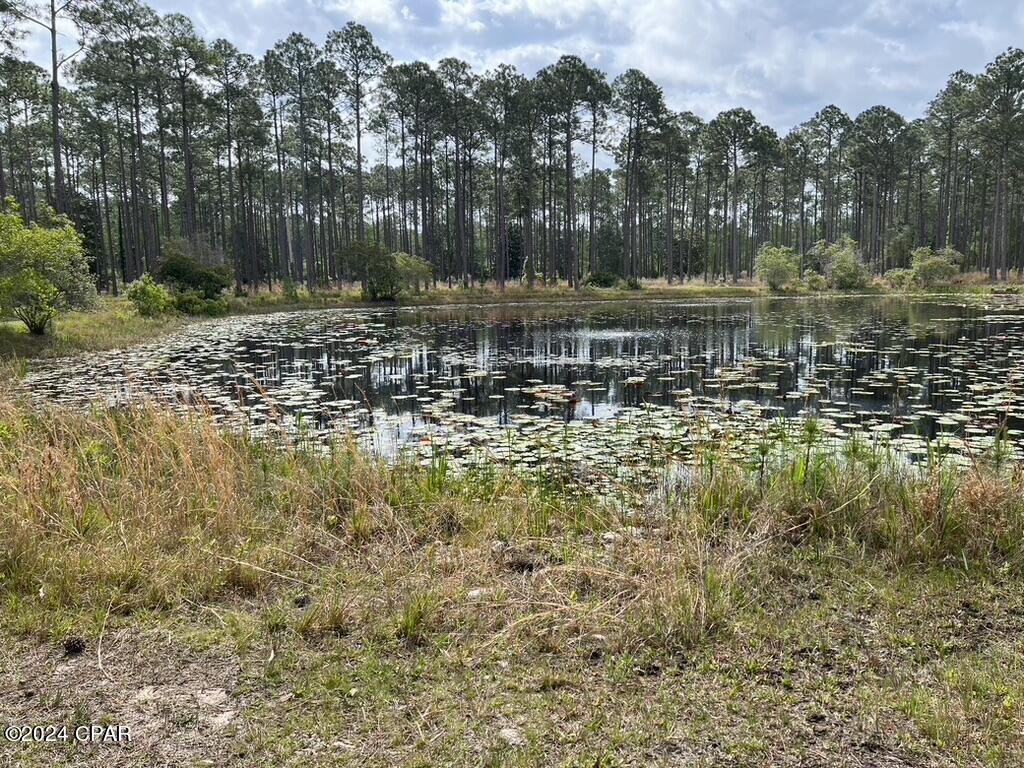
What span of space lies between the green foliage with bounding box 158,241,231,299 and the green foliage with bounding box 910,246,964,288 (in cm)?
4029

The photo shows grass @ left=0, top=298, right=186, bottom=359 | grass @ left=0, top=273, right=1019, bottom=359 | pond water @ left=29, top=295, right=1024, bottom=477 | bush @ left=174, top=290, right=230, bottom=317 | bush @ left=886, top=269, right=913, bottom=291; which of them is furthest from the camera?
bush @ left=886, top=269, right=913, bottom=291

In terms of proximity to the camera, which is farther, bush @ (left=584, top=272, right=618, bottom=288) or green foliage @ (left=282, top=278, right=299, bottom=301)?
bush @ (left=584, top=272, right=618, bottom=288)

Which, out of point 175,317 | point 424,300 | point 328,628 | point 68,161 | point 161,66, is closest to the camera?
point 328,628

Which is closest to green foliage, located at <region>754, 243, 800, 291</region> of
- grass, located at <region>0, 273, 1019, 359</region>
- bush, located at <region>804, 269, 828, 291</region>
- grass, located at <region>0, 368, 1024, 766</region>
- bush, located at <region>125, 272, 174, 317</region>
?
grass, located at <region>0, 273, 1019, 359</region>

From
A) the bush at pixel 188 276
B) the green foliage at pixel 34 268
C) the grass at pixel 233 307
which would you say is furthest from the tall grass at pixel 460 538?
the bush at pixel 188 276

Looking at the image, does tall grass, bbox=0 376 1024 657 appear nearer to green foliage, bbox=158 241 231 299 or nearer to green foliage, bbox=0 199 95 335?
green foliage, bbox=0 199 95 335

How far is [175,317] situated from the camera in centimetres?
2286

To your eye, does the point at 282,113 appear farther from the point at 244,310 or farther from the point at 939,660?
the point at 939,660

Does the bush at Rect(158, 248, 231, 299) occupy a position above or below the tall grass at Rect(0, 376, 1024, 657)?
above

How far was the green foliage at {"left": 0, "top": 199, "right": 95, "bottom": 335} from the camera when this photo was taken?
13.6m

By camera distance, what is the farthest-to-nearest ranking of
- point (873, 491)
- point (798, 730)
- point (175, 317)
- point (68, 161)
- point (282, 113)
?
point (68, 161), point (282, 113), point (175, 317), point (873, 491), point (798, 730)

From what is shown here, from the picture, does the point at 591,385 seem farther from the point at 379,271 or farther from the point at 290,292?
the point at 290,292

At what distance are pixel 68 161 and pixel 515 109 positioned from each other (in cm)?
3274

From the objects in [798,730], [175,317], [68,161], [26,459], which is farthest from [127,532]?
[68,161]
